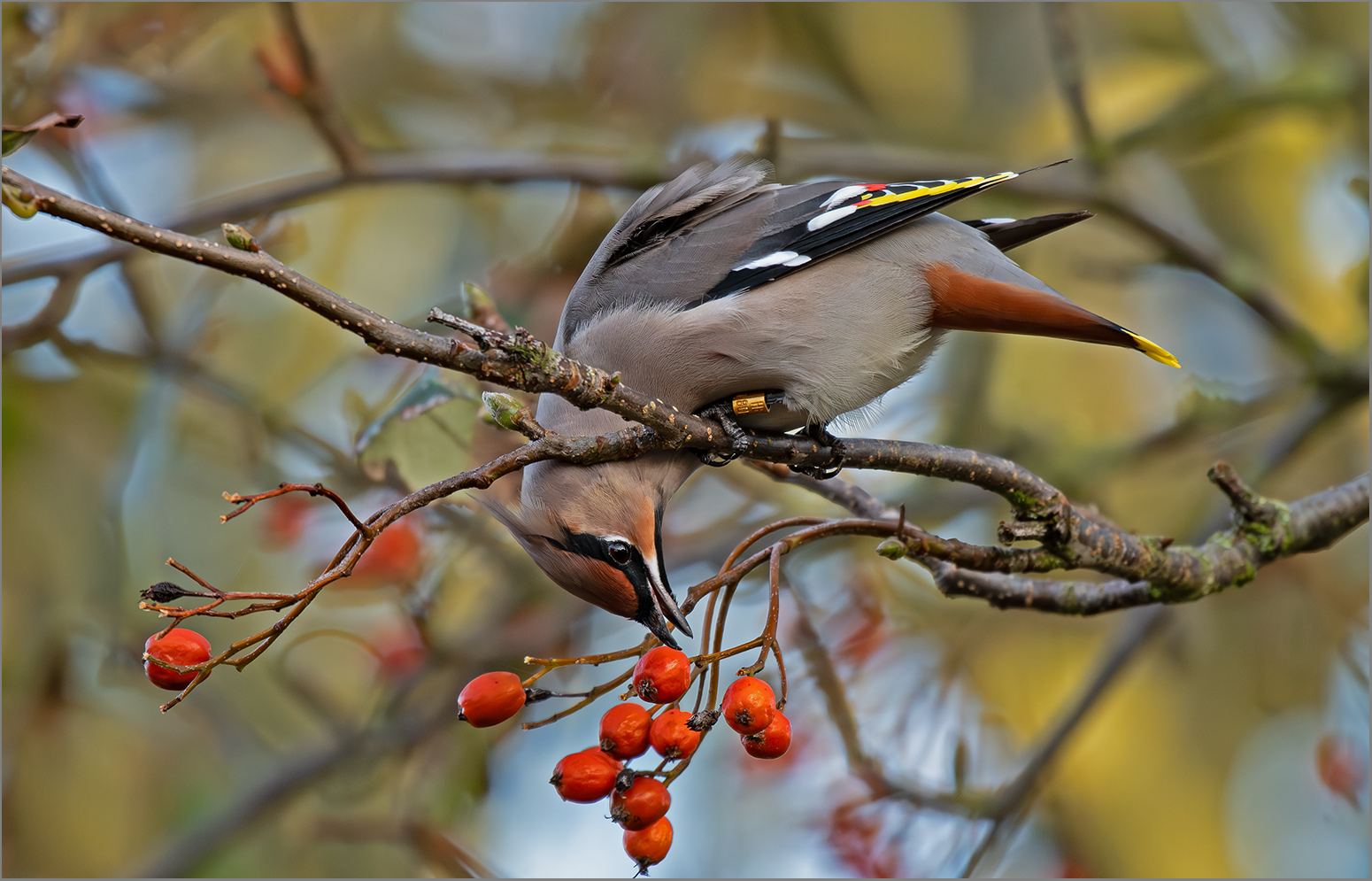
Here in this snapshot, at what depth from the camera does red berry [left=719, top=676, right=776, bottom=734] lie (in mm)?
2135

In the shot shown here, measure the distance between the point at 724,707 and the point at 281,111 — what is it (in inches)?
190

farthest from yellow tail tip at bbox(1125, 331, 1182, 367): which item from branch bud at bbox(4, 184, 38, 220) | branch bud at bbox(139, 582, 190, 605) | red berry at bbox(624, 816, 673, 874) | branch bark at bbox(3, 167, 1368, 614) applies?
branch bud at bbox(4, 184, 38, 220)

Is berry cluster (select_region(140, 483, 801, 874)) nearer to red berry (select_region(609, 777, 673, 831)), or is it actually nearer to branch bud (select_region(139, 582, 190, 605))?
red berry (select_region(609, 777, 673, 831))

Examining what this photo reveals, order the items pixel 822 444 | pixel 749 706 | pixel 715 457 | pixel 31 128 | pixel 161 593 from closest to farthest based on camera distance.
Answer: pixel 31 128 < pixel 161 593 < pixel 749 706 < pixel 822 444 < pixel 715 457

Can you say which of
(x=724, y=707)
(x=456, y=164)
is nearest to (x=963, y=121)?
(x=456, y=164)

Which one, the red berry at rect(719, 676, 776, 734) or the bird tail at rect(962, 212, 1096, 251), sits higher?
the bird tail at rect(962, 212, 1096, 251)

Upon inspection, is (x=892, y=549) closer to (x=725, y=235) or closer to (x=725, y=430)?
(x=725, y=430)

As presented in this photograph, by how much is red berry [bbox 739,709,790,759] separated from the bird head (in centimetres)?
70

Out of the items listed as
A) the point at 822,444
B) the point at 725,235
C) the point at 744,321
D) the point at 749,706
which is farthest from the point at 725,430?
the point at 749,706

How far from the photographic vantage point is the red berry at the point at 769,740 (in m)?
2.18

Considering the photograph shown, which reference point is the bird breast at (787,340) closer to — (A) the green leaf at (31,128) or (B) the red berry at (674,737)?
(B) the red berry at (674,737)

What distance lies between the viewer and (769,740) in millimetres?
2191

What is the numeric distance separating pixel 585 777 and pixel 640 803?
0.43 feet

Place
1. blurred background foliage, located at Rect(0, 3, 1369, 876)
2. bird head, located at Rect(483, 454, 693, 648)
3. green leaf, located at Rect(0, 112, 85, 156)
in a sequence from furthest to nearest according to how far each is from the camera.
A: blurred background foliage, located at Rect(0, 3, 1369, 876), bird head, located at Rect(483, 454, 693, 648), green leaf, located at Rect(0, 112, 85, 156)
